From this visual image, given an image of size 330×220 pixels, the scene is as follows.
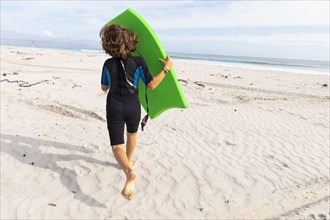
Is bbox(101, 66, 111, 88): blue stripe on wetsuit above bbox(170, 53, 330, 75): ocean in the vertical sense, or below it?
above

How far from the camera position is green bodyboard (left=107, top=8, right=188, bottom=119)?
3.91 meters

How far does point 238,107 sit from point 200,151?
4.20 m

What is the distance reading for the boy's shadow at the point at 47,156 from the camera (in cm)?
406

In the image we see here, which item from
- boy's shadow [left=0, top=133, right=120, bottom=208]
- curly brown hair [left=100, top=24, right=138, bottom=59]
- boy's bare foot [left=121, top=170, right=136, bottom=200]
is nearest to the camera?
curly brown hair [left=100, top=24, right=138, bottom=59]

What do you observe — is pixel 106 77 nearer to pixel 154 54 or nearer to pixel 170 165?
pixel 154 54

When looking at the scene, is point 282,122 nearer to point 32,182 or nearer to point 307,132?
point 307,132

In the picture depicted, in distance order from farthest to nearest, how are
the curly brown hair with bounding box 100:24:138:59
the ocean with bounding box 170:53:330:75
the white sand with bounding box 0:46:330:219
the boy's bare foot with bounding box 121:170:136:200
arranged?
the ocean with bounding box 170:53:330:75 → the white sand with bounding box 0:46:330:219 → the boy's bare foot with bounding box 121:170:136:200 → the curly brown hair with bounding box 100:24:138:59

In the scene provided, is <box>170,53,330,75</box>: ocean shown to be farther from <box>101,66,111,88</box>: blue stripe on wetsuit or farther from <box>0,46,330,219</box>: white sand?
<box>101,66,111,88</box>: blue stripe on wetsuit

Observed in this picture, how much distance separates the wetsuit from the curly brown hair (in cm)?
11

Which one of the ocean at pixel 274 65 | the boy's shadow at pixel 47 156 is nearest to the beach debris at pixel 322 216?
the boy's shadow at pixel 47 156

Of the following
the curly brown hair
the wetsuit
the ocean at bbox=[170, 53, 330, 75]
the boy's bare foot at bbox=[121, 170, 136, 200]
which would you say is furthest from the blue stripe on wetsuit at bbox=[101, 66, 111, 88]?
the ocean at bbox=[170, 53, 330, 75]

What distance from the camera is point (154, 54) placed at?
3977 millimetres

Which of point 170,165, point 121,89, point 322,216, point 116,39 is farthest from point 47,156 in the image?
point 322,216

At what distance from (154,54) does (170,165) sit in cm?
192
